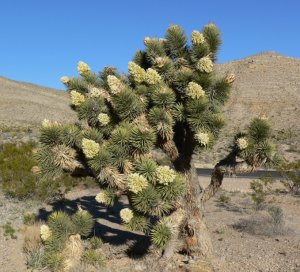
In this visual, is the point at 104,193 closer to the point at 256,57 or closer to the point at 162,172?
the point at 162,172

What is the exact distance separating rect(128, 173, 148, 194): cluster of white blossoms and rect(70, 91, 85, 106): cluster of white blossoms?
2026mm

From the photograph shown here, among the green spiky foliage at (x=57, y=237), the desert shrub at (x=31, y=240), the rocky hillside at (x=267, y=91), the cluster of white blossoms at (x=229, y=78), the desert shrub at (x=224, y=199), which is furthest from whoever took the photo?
the rocky hillside at (x=267, y=91)

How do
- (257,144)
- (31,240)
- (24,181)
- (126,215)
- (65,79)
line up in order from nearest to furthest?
(126,215) → (257,144) → (65,79) → (31,240) → (24,181)

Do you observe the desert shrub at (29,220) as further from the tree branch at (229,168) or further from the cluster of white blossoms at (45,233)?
the tree branch at (229,168)

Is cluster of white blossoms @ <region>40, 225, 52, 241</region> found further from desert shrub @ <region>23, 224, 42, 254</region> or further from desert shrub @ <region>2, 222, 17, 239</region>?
desert shrub @ <region>2, 222, 17, 239</region>

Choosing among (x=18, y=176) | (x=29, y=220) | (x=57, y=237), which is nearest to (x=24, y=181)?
(x=18, y=176)

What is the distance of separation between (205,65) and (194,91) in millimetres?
515

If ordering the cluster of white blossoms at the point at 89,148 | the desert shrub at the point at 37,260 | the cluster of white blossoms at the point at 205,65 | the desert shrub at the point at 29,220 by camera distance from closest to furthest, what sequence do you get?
the cluster of white blossoms at the point at 89,148 < the cluster of white blossoms at the point at 205,65 < the desert shrub at the point at 37,260 < the desert shrub at the point at 29,220

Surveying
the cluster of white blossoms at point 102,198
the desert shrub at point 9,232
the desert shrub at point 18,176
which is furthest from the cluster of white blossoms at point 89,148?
the desert shrub at point 18,176

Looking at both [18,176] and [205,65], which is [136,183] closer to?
[205,65]

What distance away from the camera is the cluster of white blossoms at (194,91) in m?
7.45

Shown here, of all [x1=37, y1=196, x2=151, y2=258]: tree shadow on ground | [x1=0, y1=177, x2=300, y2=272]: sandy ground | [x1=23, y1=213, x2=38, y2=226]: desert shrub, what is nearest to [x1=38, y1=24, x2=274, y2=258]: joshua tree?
[x1=0, y1=177, x2=300, y2=272]: sandy ground

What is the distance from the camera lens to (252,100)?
57.6m

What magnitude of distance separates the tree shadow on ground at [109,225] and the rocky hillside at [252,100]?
27.5m
